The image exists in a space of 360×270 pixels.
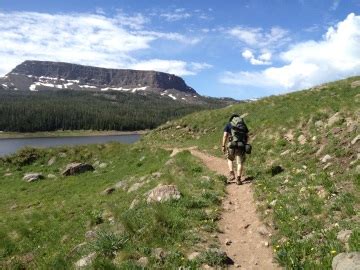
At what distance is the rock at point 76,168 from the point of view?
34344 mm

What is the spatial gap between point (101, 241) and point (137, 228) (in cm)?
147

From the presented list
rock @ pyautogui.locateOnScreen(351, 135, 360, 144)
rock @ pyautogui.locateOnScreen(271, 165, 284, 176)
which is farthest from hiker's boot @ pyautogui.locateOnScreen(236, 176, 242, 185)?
rock @ pyautogui.locateOnScreen(351, 135, 360, 144)

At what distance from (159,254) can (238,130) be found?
9918 millimetres

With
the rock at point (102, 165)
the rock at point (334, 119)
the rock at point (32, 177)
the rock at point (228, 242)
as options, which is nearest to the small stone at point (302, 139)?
the rock at point (334, 119)

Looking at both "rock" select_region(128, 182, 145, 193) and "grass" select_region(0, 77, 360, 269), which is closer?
"grass" select_region(0, 77, 360, 269)

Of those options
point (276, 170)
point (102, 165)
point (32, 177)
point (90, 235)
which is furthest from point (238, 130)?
point (32, 177)

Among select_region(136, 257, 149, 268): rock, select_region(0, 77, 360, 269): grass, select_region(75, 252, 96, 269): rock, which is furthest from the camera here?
select_region(75, 252, 96, 269): rock

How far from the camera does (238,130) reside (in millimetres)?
19484

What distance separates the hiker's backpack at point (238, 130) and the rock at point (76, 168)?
18.6 m

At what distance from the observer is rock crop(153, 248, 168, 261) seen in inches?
414

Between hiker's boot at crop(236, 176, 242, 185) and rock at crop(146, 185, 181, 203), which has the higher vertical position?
hiker's boot at crop(236, 176, 242, 185)

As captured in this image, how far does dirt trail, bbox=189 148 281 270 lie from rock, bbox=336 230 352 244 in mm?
1625

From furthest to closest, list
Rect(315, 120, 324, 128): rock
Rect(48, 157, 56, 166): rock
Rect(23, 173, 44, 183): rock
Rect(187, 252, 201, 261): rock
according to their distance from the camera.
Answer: Rect(48, 157, 56, 166): rock, Rect(23, 173, 44, 183): rock, Rect(315, 120, 324, 128): rock, Rect(187, 252, 201, 261): rock

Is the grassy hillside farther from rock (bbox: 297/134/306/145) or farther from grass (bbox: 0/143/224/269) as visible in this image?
grass (bbox: 0/143/224/269)
